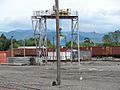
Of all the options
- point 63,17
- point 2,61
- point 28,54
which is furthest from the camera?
point 28,54

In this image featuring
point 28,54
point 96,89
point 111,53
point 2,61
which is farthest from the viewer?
point 28,54

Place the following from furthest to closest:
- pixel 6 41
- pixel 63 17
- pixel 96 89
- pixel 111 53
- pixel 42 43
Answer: pixel 6 41
pixel 111 53
pixel 42 43
pixel 63 17
pixel 96 89

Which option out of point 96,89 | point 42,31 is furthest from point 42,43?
point 96,89

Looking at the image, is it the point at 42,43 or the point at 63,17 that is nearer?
the point at 63,17

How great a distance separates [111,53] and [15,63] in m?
33.5

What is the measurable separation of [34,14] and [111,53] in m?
33.0

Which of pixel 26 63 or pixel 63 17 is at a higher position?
pixel 63 17

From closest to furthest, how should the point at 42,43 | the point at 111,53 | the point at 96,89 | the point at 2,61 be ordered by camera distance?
the point at 96,89 < the point at 42,43 < the point at 2,61 < the point at 111,53

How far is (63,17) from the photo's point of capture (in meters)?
75.6

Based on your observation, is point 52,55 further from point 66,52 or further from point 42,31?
point 42,31

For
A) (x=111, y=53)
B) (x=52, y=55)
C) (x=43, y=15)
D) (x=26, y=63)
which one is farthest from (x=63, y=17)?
(x=111, y=53)

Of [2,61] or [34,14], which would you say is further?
[2,61]

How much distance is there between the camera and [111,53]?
101812 millimetres

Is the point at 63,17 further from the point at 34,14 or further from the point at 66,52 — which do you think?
the point at 66,52
